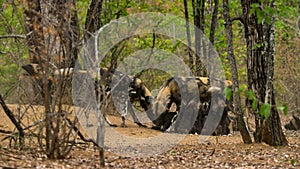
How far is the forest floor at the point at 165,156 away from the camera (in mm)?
6056

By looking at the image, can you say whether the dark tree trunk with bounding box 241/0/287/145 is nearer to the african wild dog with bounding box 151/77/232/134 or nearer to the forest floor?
the forest floor

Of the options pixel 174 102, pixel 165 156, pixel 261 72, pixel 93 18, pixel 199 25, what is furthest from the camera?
pixel 199 25

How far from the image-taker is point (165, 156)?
760 centimetres

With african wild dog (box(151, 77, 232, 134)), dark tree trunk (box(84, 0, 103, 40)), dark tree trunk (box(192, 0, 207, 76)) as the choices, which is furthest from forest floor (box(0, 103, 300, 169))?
dark tree trunk (box(192, 0, 207, 76))

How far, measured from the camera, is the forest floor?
6.06 meters

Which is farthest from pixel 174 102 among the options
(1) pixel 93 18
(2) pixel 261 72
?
(1) pixel 93 18

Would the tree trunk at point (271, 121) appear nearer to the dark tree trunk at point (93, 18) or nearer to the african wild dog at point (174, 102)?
the dark tree trunk at point (93, 18)

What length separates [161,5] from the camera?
705 inches

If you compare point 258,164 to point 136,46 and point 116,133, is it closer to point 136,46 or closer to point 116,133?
point 116,133

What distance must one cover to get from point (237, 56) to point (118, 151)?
50.5 ft

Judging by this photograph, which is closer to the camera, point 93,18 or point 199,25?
point 93,18

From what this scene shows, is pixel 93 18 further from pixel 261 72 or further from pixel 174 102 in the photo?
pixel 174 102

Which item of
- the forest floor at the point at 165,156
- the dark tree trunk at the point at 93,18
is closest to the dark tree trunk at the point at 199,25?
the dark tree trunk at the point at 93,18

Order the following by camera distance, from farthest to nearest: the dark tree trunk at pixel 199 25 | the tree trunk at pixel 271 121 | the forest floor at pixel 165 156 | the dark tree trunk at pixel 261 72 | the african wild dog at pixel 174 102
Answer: the dark tree trunk at pixel 199 25, the african wild dog at pixel 174 102, the dark tree trunk at pixel 261 72, the tree trunk at pixel 271 121, the forest floor at pixel 165 156
